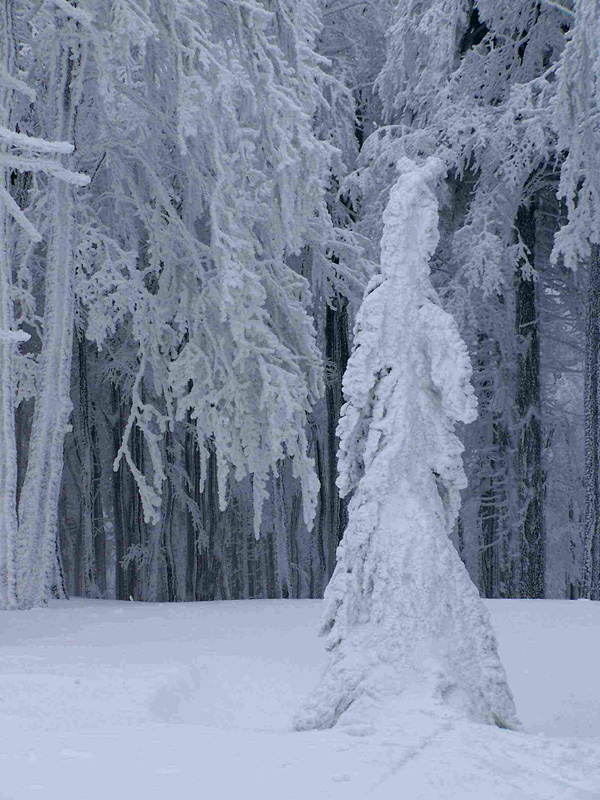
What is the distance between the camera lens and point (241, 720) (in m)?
6.95

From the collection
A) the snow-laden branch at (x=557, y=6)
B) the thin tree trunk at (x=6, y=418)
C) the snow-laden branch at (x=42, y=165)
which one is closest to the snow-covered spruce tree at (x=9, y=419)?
the thin tree trunk at (x=6, y=418)

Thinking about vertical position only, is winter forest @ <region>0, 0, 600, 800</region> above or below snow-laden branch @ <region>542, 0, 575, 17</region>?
below

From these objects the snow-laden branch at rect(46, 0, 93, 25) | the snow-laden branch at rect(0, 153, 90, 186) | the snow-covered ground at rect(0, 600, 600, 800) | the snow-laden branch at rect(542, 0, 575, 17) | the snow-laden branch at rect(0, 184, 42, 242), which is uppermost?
the snow-laden branch at rect(542, 0, 575, 17)

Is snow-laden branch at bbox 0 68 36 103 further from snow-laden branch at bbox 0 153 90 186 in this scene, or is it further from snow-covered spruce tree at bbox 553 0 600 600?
snow-covered spruce tree at bbox 553 0 600 600

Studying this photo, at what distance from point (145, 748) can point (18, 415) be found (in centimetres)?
1373

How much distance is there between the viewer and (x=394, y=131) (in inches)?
623

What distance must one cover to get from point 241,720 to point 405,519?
1.77 meters

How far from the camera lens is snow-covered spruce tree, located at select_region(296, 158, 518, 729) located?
603 centimetres

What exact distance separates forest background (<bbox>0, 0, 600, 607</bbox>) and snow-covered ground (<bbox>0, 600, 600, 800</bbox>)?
177 centimetres

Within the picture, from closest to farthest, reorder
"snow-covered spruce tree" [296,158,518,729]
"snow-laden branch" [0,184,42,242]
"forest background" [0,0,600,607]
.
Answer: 1. "snow-covered spruce tree" [296,158,518,729]
2. "snow-laden branch" [0,184,42,242]
3. "forest background" [0,0,600,607]

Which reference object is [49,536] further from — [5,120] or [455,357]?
[455,357]

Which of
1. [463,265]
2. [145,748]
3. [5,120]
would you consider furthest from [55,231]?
[145,748]

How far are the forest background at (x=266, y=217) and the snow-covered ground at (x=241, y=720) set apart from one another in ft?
5.80

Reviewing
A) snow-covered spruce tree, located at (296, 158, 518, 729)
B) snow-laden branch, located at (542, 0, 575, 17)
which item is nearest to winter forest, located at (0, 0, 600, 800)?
snow-covered spruce tree, located at (296, 158, 518, 729)
